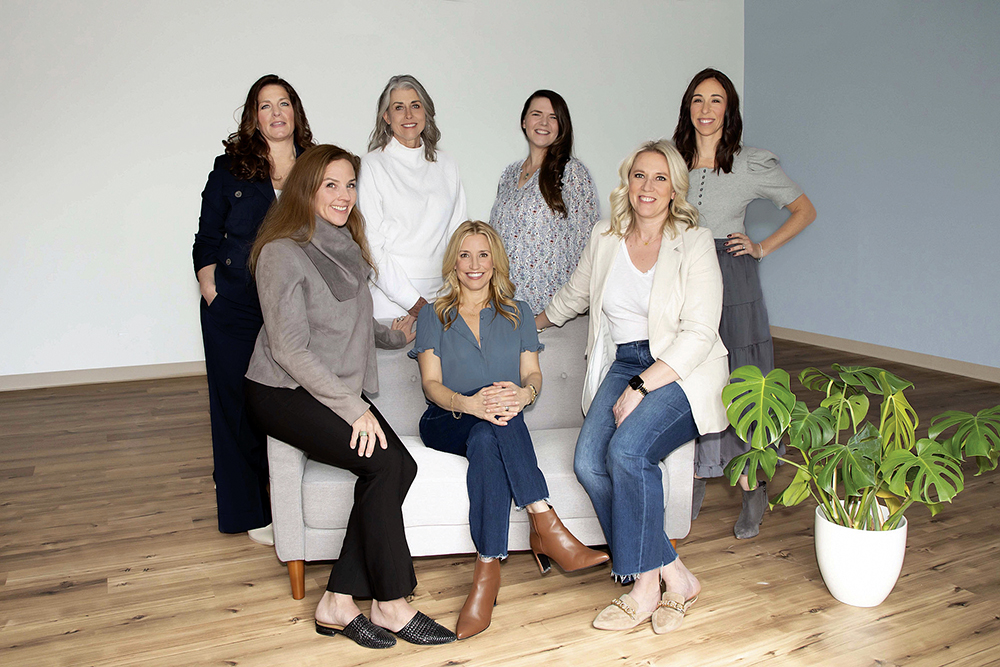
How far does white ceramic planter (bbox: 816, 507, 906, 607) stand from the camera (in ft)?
7.83

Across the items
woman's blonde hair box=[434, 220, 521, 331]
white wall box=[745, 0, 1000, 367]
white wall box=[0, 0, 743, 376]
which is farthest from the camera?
white wall box=[0, 0, 743, 376]

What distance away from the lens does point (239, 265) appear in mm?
2877

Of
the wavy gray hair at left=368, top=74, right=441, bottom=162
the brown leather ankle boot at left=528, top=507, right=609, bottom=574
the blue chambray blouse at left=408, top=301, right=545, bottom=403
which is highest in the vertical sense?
the wavy gray hair at left=368, top=74, right=441, bottom=162

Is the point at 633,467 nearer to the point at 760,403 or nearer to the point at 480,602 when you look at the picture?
the point at 760,403

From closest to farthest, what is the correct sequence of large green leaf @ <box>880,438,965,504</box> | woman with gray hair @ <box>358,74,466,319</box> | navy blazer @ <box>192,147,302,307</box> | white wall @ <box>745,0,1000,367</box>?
large green leaf @ <box>880,438,965,504</box> < navy blazer @ <box>192,147,302,307</box> < woman with gray hair @ <box>358,74,466,319</box> < white wall @ <box>745,0,1000,367</box>

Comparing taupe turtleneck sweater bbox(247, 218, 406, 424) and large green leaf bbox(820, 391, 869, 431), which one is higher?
taupe turtleneck sweater bbox(247, 218, 406, 424)

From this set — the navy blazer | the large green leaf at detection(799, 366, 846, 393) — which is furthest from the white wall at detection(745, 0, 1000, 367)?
the navy blazer

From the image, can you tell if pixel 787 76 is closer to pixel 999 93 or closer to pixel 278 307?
pixel 999 93

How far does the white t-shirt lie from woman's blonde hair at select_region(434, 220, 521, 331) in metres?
0.35

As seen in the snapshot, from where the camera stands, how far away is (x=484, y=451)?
2.46m

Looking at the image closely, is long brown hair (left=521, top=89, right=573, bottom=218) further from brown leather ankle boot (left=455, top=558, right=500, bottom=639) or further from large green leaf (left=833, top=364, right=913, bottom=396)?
brown leather ankle boot (left=455, top=558, right=500, bottom=639)

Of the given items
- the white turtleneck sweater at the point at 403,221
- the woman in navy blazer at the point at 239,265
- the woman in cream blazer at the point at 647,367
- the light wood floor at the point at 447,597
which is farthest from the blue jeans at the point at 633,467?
the woman in navy blazer at the point at 239,265

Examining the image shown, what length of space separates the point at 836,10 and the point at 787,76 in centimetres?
75

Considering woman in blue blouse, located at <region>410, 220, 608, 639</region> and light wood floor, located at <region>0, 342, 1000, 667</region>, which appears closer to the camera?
light wood floor, located at <region>0, 342, 1000, 667</region>
